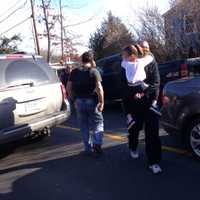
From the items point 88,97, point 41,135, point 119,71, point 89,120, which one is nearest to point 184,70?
point 119,71

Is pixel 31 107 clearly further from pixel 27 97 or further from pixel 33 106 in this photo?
pixel 27 97

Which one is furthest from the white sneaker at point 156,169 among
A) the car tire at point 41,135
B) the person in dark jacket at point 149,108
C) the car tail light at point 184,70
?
the car tail light at point 184,70

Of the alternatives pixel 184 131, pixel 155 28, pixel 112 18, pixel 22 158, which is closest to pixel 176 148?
pixel 184 131

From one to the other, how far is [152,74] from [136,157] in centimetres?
137


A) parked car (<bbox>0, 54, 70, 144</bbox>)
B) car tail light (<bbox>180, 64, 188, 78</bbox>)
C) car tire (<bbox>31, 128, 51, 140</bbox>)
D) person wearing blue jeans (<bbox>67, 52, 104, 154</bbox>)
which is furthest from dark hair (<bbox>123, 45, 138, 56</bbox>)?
car tail light (<bbox>180, 64, 188, 78</bbox>)

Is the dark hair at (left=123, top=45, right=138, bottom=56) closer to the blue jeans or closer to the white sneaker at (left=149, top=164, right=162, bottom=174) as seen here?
the blue jeans

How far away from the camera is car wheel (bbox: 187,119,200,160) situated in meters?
5.71

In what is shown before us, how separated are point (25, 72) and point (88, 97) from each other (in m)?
1.32

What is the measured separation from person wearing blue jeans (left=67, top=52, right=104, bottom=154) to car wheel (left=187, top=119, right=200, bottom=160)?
4.71 ft

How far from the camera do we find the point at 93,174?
5.66 meters

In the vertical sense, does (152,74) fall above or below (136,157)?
above

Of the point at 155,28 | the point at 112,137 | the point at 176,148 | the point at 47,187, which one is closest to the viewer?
the point at 47,187

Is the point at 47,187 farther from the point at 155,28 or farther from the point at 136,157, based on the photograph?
the point at 155,28

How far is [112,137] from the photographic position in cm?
793
